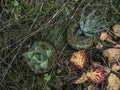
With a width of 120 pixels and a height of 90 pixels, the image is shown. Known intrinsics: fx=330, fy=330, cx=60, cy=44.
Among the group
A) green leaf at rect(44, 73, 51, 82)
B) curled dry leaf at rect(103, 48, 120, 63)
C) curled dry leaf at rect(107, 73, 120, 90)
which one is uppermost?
curled dry leaf at rect(103, 48, 120, 63)

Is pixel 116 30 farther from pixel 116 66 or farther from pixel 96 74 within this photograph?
pixel 96 74

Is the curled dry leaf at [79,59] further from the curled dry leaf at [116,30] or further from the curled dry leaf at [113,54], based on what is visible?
the curled dry leaf at [116,30]

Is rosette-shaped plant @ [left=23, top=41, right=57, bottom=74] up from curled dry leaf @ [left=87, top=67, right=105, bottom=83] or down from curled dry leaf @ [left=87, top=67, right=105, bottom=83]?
up

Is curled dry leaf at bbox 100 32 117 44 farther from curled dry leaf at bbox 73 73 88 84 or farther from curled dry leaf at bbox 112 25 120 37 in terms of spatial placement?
curled dry leaf at bbox 73 73 88 84

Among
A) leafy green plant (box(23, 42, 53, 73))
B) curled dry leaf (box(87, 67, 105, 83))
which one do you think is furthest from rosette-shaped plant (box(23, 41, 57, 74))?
curled dry leaf (box(87, 67, 105, 83))

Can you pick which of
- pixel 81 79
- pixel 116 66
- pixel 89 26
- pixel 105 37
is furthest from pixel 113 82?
pixel 89 26

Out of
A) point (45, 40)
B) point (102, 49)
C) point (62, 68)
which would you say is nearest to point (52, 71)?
point (62, 68)
